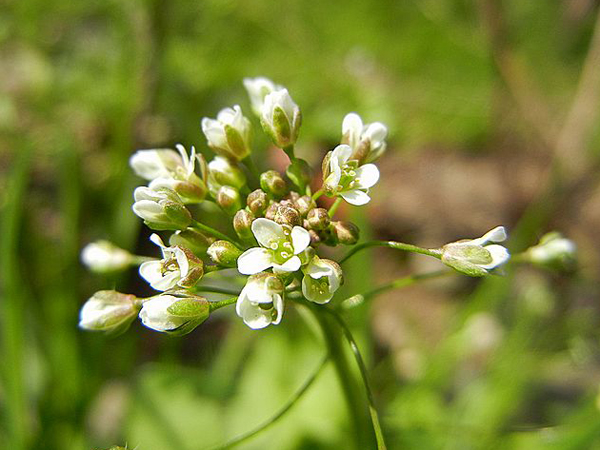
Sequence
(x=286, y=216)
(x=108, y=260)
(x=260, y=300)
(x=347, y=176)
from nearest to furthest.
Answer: (x=260, y=300) < (x=286, y=216) < (x=347, y=176) < (x=108, y=260)

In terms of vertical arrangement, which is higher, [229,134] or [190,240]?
[229,134]

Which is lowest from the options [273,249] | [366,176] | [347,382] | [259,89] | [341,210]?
[341,210]

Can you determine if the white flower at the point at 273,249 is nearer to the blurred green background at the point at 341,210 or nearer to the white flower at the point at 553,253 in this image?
the white flower at the point at 553,253

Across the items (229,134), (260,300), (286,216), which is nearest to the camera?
(260,300)

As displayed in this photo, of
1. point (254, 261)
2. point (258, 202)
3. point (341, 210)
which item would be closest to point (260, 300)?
point (254, 261)

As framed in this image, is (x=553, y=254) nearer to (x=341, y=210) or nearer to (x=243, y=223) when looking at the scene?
(x=243, y=223)

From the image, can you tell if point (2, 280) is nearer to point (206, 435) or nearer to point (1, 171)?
point (206, 435)

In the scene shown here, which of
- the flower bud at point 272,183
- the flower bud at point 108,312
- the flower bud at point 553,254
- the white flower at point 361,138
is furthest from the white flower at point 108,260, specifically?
the flower bud at point 553,254
